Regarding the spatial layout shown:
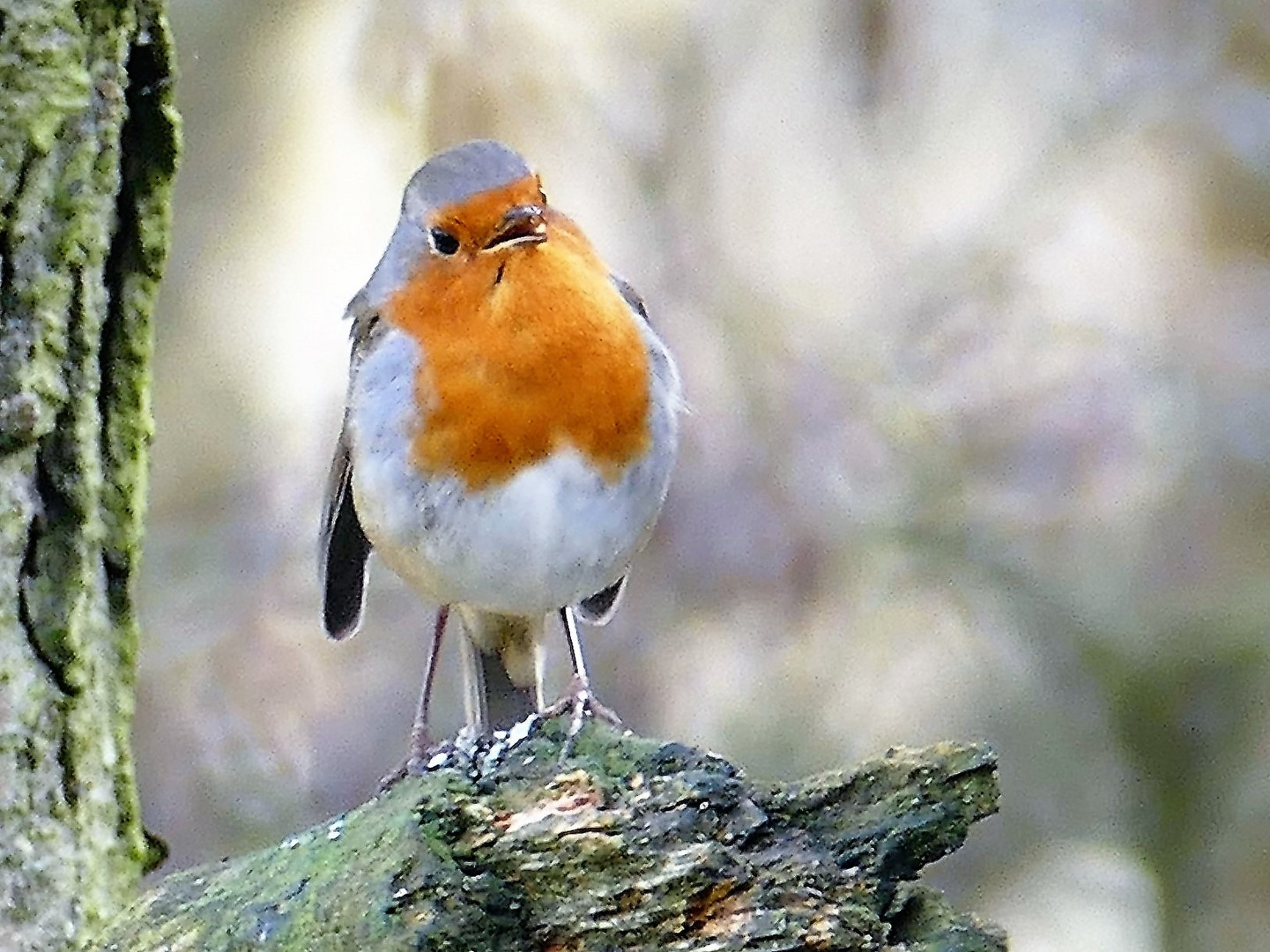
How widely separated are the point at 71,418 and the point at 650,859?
124 cm

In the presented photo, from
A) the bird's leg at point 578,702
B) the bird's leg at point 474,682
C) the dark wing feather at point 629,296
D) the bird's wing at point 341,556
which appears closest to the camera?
the bird's leg at point 578,702

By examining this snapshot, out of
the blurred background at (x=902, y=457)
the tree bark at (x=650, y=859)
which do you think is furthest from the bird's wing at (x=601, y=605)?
the tree bark at (x=650, y=859)

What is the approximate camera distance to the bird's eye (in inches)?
108

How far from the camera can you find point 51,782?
2523 mm

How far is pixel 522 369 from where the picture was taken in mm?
2623

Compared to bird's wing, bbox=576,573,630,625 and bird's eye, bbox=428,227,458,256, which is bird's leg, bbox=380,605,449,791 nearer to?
bird's wing, bbox=576,573,630,625

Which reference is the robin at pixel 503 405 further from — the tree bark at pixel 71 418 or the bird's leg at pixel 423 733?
the tree bark at pixel 71 418

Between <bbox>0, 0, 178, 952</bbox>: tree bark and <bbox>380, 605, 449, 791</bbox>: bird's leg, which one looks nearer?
<bbox>0, 0, 178, 952</bbox>: tree bark

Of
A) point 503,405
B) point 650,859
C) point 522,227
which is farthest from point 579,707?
point 650,859

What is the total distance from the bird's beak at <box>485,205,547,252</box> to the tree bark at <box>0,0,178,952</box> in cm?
50

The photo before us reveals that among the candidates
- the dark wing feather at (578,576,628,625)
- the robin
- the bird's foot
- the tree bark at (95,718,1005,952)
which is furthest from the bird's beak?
the tree bark at (95,718,1005,952)

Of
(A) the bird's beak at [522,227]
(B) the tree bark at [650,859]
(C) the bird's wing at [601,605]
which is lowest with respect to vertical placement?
(B) the tree bark at [650,859]

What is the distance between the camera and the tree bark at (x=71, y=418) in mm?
2449

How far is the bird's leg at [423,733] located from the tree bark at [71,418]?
41 cm
